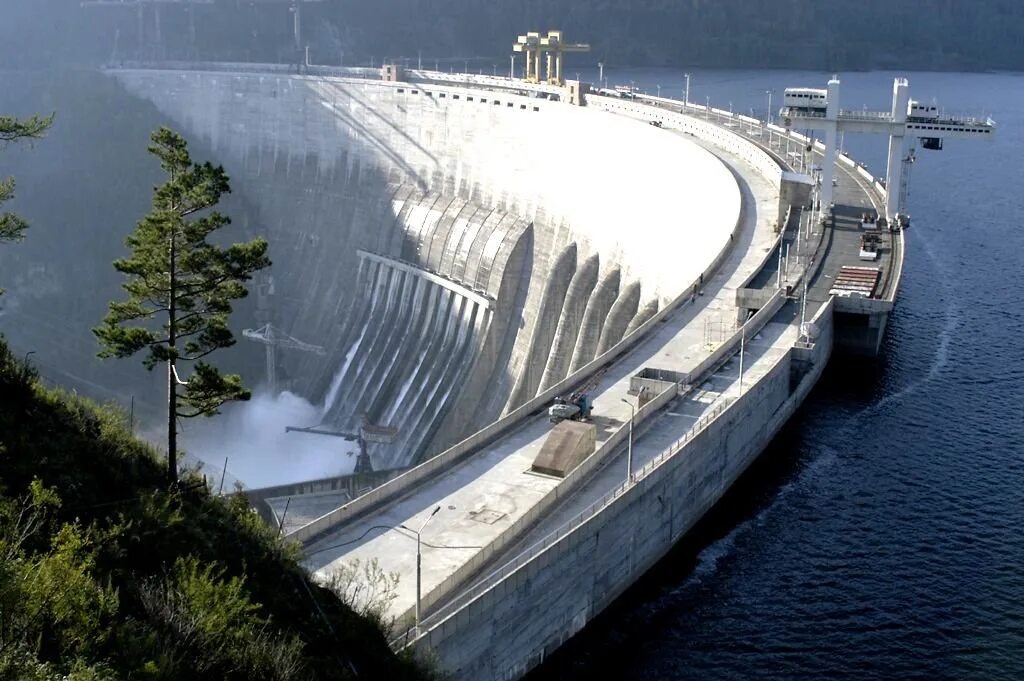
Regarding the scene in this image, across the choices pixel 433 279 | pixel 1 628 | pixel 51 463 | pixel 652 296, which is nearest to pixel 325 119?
pixel 433 279

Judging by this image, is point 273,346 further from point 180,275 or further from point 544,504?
point 180,275

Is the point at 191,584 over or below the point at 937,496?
over

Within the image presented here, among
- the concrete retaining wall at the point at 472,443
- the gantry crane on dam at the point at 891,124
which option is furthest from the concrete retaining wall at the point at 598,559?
the gantry crane on dam at the point at 891,124

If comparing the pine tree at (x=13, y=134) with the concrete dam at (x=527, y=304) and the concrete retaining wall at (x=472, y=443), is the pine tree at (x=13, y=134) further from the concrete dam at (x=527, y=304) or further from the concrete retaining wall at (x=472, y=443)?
the concrete dam at (x=527, y=304)

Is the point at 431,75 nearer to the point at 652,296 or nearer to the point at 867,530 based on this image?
the point at 652,296

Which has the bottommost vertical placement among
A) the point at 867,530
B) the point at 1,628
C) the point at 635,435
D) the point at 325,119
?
the point at 867,530

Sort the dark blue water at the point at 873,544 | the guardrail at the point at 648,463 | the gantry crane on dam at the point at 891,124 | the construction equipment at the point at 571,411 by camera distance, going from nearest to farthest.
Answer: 1. the guardrail at the point at 648,463
2. the dark blue water at the point at 873,544
3. the construction equipment at the point at 571,411
4. the gantry crane on dam at the point at 891,124

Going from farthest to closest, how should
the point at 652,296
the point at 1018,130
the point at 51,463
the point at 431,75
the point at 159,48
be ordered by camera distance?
the point at 159,48 < the point at 1018,130 < the point at 431,75 < the point at 652,296 < the point at 51,463
